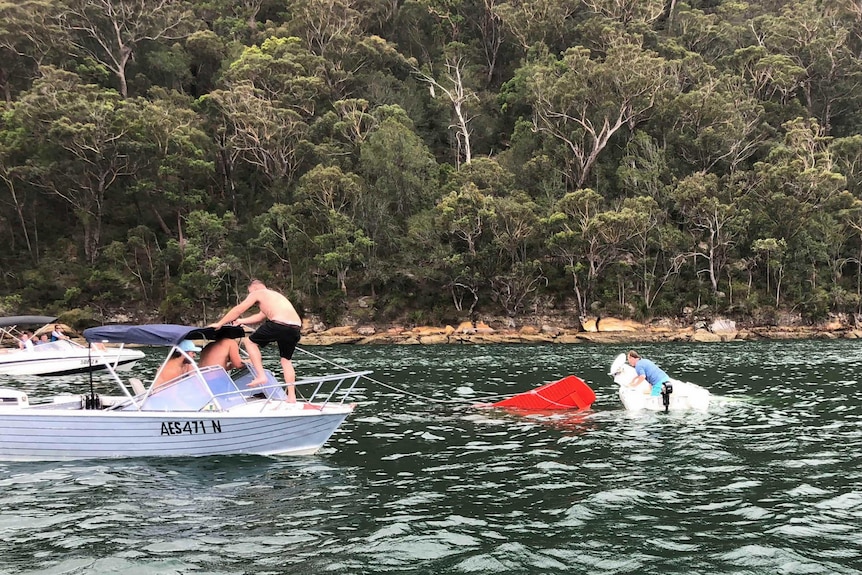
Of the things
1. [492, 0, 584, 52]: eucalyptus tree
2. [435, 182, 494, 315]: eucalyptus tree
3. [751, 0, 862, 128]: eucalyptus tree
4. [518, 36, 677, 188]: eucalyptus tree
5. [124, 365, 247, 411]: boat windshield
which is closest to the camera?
[124, 365, 247, 411]: boat windshield

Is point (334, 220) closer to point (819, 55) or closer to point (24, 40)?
point (24, 40)

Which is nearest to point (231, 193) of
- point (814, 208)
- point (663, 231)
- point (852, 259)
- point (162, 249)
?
point (162, 249)

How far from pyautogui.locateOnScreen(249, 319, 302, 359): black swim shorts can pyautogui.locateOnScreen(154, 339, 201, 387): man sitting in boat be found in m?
1.06

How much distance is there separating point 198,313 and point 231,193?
12.2 meters

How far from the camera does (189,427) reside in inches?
397

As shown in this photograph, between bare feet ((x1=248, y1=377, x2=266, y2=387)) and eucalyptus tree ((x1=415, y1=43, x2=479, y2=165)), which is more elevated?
eucalyptus tree ((x1=415, y1=43, x2=479, y2=165))

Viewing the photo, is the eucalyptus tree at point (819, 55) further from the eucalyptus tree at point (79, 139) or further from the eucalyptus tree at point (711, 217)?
the eucalyptus tree at point (79, 139)

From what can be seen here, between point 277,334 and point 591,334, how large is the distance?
35.2 meters

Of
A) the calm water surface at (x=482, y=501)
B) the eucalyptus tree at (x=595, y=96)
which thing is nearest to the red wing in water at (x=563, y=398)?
the calm water surface at (x=482, y=501)

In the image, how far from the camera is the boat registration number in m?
10.1

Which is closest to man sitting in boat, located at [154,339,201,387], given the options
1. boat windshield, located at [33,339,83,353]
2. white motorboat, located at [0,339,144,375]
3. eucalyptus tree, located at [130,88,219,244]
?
white motorboat, located at [0,339,144,375]

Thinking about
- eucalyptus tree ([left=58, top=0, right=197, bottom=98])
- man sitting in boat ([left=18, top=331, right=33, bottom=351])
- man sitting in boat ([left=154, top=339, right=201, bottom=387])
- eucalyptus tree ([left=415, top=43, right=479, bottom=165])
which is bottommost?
man sitting in boat ([left=18, top=331, right=33, bottom=351])

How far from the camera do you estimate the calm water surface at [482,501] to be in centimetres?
615

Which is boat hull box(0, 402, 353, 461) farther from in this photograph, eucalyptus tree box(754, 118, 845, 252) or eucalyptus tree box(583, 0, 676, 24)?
eucalyptus tree box(583, 0, 676, 24)
